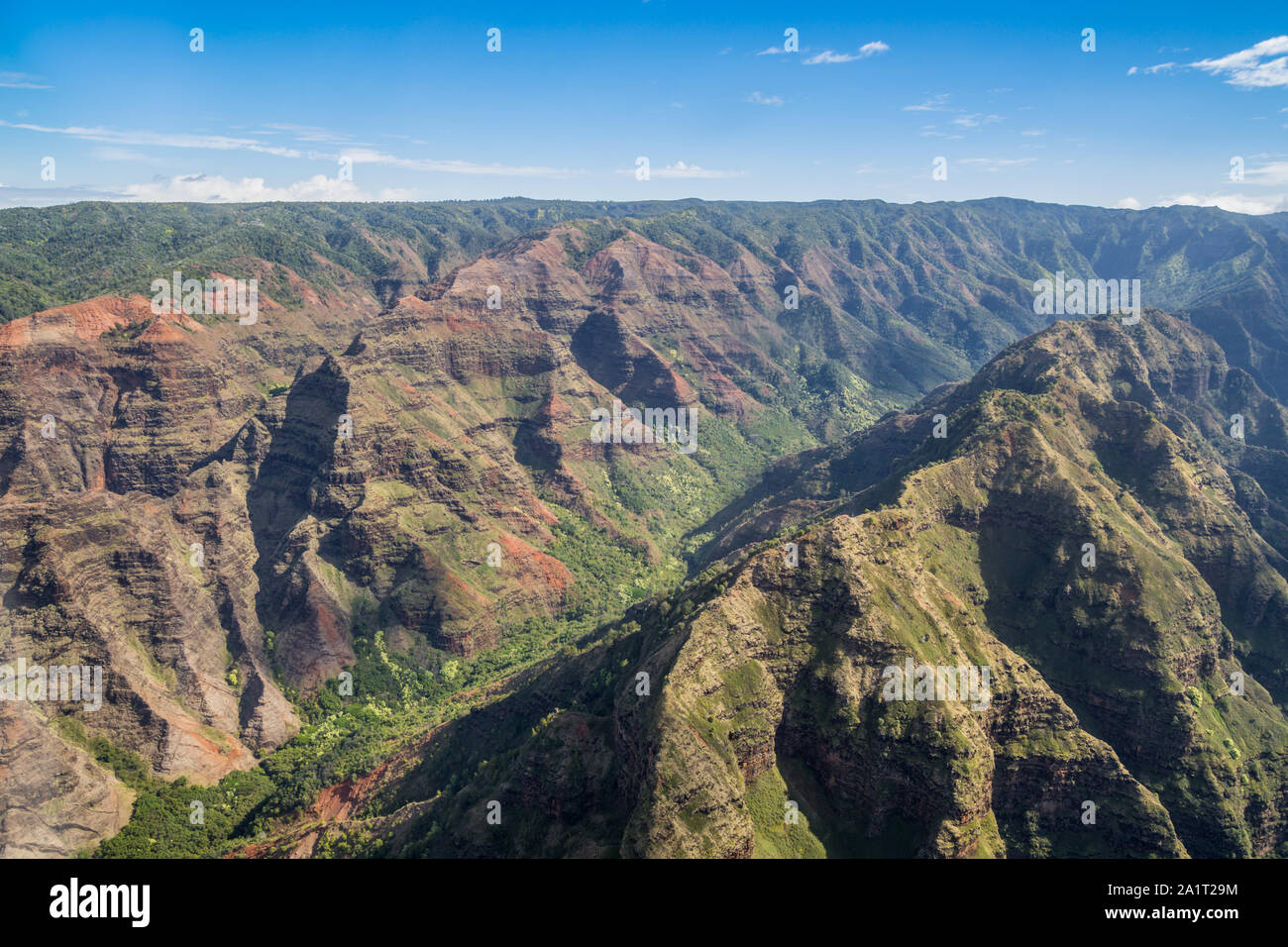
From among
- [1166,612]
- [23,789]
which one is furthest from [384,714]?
[1166,612]

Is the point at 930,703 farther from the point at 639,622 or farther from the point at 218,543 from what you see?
the point at 218,543

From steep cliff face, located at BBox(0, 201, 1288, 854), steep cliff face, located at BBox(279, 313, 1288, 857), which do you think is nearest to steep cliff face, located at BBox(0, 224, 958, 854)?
steep cliff face, located at BBox(0, 201, 1288, 854)

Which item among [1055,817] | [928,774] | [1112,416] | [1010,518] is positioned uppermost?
[1112,416]

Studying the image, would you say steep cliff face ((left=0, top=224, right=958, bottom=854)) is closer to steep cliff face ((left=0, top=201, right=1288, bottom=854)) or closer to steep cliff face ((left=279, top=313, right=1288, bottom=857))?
steep cliff face ((left=0, top=201, right=1288, bottom=854))

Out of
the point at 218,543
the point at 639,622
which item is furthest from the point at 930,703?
the point at 218,543

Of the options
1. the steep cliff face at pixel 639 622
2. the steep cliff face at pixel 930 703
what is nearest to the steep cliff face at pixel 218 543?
the steep cliff face at pixel 639 622

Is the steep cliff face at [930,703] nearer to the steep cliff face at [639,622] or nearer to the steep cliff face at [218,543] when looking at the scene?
the steep cliff face at [639,622]

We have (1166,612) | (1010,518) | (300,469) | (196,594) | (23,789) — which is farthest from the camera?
(300,469)

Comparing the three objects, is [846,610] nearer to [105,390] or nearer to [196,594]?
[196,594]
